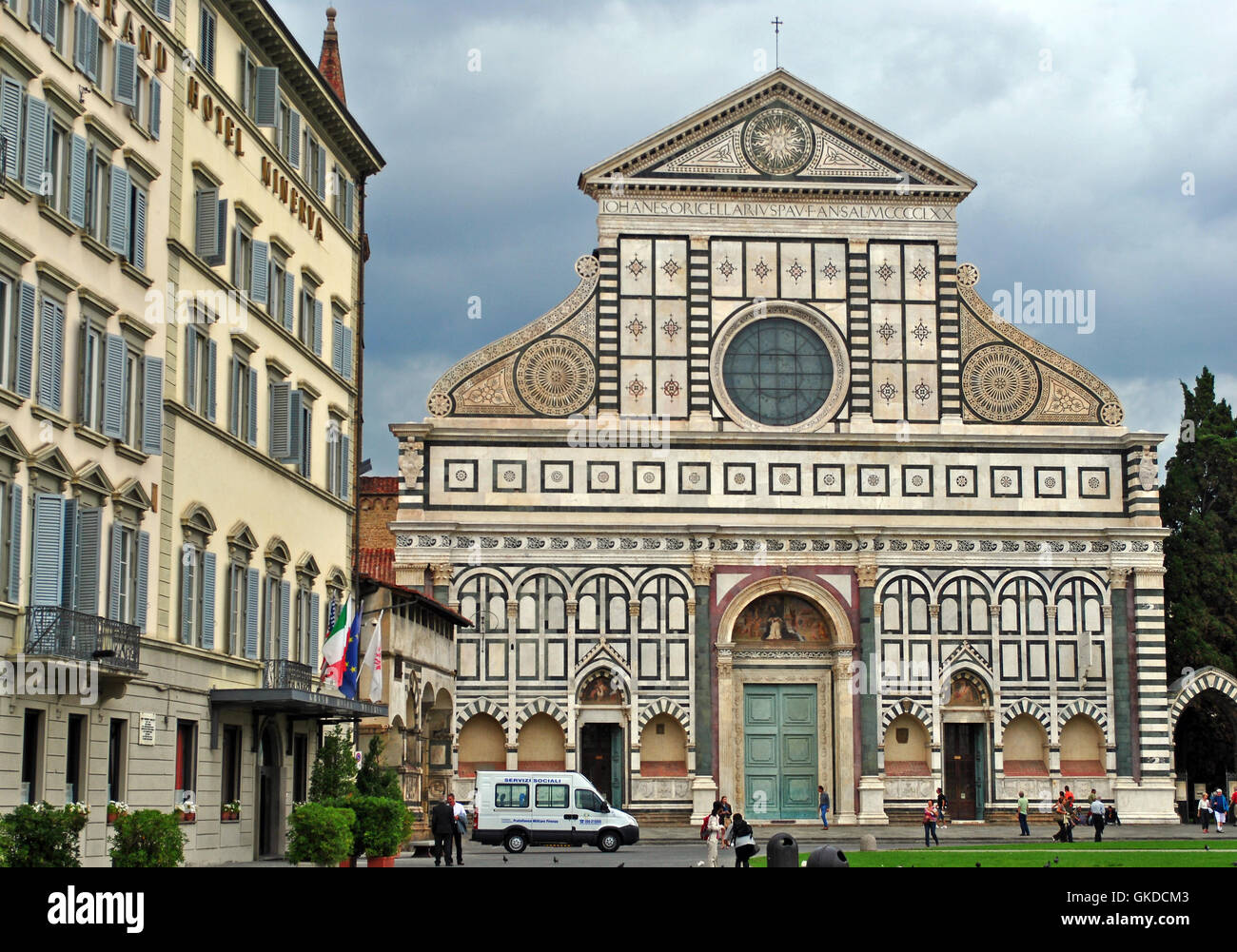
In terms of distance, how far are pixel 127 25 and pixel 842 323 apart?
3114cm

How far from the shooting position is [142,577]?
23328 millimetres

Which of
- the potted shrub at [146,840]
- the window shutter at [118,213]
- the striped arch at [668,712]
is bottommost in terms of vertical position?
the potted shrub at [146,840]

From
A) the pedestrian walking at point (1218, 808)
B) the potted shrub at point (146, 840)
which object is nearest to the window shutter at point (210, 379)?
the potted shrub at point (146, 840)

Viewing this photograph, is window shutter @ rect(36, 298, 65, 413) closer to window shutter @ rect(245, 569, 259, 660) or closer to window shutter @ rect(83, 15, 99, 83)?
window shutter @ rect(83, 15, 99, 83)

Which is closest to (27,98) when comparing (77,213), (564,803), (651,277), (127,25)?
(77,213)

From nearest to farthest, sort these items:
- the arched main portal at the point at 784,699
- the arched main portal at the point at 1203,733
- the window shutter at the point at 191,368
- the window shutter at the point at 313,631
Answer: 1. the window shutter at the point at 191,368
2. the window shutter at the point at 313,631
3. the arched main portal at the point at 784,699
4. the arched main portal at the point at 1203,733

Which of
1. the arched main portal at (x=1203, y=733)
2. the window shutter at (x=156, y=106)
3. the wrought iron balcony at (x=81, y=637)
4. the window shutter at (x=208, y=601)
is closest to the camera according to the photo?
the wrought iron balcony at (x=81, y=637)

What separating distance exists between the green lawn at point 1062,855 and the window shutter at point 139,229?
14.3 meters

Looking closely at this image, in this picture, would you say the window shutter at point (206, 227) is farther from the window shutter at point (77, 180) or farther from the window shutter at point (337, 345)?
the window shutter at point (337, 345)

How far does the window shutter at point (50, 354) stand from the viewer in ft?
66.6

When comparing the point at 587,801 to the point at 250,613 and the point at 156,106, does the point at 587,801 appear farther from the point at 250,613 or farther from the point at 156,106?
the point at 156,106

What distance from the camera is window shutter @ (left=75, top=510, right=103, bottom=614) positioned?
69.4 feet

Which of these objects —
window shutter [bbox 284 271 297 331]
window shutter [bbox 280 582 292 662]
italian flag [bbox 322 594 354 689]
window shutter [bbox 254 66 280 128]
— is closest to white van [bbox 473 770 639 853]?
italian flag [bbox 322 594 354 689]
